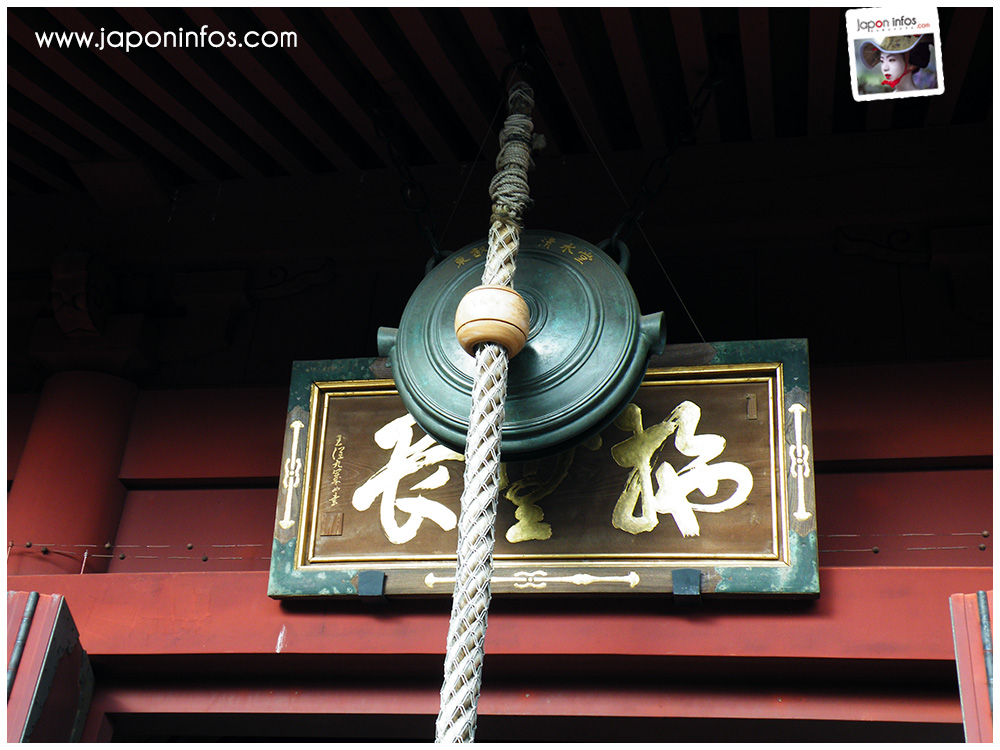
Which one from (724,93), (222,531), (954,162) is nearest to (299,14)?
(724,93)

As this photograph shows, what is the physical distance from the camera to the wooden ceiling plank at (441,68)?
2.33m

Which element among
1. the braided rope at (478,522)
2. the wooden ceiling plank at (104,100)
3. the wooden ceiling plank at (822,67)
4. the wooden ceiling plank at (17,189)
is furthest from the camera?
the wooden ceiling plank at (17,189)

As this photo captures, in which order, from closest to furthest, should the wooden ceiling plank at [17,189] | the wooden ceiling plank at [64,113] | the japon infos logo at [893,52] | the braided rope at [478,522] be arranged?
1. the braided rope at [478,522]
2. the japon infos logo at [893,52]
3. the wooden ceiling plank at [64,113]
4. the wooden ceiling plank at [17,189]

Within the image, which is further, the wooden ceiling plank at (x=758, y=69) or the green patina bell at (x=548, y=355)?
the wooden ceiling plank at (x=758, y=69)

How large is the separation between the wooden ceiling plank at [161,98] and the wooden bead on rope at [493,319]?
1015 millimetres

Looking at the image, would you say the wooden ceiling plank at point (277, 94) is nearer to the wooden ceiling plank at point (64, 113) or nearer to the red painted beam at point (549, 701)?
the wooden ceiling plank at point (64, 113)

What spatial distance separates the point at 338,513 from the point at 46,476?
0.82 meters

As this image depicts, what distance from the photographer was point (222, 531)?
9.40 ft

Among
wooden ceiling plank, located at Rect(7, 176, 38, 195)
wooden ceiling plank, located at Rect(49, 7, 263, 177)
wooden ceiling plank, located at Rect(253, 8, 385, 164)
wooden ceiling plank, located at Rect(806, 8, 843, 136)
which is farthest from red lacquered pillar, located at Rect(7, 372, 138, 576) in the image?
wooden ceiling plank, located at Rect(806, 8, 843, 136)

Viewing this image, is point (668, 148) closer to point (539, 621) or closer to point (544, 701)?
point (539, 621)

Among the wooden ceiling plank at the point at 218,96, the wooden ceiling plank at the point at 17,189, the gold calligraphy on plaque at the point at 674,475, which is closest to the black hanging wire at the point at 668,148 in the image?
the gold calligraphy on plaque at the point at 674,475

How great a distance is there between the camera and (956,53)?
2.35 metres

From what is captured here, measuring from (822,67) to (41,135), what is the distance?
179 centimetres

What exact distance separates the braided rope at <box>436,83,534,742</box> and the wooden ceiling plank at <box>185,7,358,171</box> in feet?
2.20
